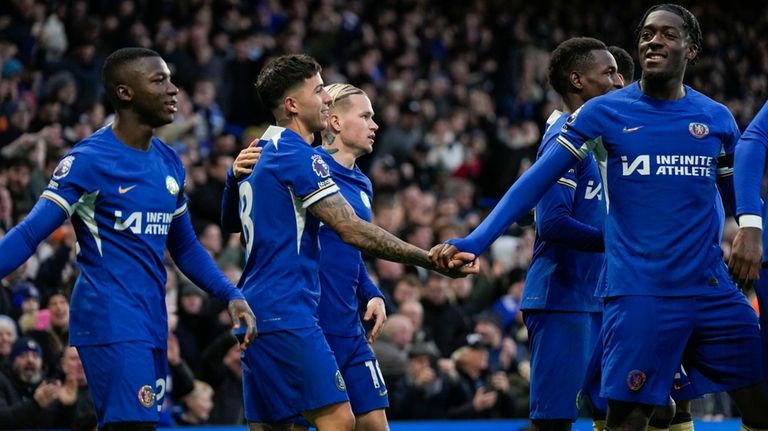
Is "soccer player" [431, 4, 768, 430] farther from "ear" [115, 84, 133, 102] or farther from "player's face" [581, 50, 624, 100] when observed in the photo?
"ear" [115, 84, 133, 102]

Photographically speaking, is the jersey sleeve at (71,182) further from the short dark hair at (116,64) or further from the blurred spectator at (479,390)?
the blurred spectator at (479,390)

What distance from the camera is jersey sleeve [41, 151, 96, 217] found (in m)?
5.48

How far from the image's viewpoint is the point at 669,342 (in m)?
5.49

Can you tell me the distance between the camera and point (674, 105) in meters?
5.66

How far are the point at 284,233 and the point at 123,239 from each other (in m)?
0.72

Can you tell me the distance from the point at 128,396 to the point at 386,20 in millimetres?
14068

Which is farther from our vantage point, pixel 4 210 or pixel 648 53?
pixel 4 210

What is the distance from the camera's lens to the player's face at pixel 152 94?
5.79m

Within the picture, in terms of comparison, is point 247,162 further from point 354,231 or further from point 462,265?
point 462,265

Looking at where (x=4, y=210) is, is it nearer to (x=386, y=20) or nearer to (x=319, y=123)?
(x=319, y=123)

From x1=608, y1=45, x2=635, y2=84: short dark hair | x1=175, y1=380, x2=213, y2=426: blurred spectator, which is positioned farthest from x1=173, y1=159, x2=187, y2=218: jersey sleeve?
x1=175, y1=380, x2=213, y2=426: blurred spectator

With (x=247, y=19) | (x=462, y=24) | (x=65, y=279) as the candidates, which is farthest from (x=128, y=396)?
(x=462, y=24)

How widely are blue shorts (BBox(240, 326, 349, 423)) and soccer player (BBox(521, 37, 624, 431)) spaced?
49.0 inches

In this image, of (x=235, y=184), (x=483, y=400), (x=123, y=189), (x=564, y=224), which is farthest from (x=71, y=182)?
(x=483, y=400)
